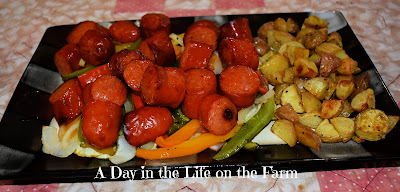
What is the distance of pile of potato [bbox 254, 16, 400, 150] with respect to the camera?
197cm

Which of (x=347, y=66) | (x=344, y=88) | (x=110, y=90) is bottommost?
(x=110, y=90)

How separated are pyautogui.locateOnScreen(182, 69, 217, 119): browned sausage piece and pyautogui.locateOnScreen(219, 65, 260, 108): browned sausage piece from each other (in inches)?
2.9

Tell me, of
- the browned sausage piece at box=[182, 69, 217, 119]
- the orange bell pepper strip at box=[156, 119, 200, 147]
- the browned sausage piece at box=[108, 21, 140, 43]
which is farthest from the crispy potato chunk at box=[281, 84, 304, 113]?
the browned sausage piece at box=[108, 21, 140, 43]

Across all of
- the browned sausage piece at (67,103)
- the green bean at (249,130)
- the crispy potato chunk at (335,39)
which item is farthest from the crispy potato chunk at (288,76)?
the browned sausage piece at (67,103)

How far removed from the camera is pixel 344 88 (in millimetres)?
2166

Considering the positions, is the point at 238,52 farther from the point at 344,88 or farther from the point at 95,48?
the point at 95,48

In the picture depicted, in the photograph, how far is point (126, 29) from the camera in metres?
2.54

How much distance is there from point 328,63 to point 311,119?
0.42 meters

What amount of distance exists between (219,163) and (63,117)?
1011 mm

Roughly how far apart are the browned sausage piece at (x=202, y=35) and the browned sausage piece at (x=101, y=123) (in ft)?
2.58

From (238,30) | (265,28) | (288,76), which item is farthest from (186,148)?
(265,28)

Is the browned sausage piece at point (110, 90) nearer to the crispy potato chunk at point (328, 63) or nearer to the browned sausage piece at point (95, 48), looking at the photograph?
the browned sausage piece at point (95, 48)

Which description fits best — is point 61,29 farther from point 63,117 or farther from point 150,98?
point 150,98

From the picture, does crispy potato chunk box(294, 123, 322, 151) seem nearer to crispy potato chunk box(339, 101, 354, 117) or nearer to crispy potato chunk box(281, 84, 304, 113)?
crispy potato chunk box(281, 84, 304, 113)
